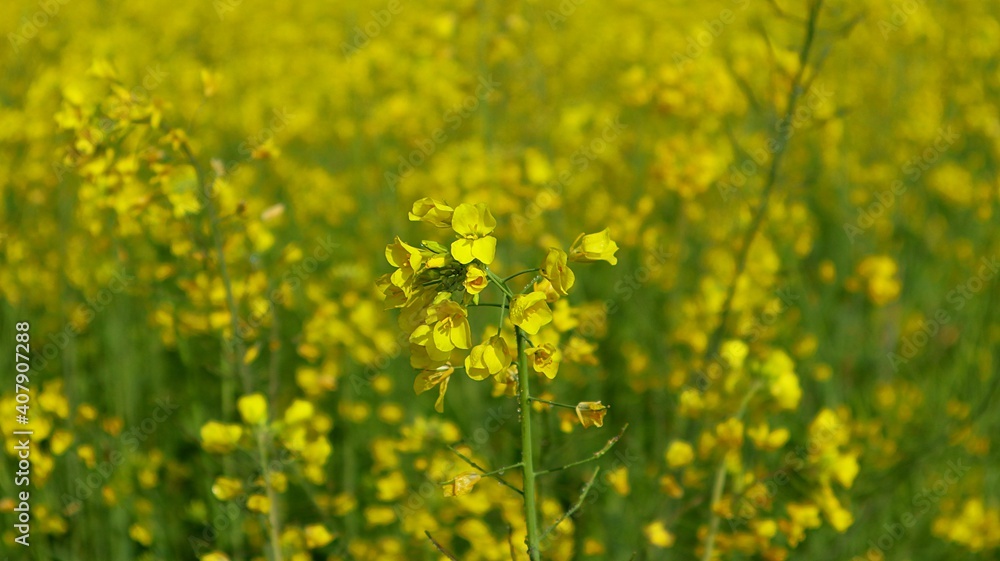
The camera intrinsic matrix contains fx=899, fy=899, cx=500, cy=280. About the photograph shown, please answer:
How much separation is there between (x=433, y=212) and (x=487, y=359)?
216 millimetres

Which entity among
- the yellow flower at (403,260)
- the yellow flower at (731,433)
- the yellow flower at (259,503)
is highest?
the yellow flower at (403,260)

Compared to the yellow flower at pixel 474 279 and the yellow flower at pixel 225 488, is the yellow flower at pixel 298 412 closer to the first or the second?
the yellow flower at pixel 225 488

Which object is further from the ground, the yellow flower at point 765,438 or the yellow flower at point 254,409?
the yellow flower at point 254,409

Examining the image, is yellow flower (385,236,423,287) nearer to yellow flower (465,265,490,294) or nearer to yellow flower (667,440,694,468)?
yellow flower (465,265,490,294)

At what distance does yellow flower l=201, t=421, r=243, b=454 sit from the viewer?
6.01 ft

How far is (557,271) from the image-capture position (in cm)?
121

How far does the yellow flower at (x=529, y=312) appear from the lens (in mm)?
1146

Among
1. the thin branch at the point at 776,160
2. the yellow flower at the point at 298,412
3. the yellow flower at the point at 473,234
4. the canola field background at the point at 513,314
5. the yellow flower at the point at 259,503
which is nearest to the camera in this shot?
the yellow flower at the point at 473,234

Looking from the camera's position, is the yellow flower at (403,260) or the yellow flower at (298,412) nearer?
the yellow flower at (403,260)

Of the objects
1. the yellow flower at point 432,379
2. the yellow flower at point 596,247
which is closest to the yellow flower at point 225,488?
the yellow flower at point 432,379

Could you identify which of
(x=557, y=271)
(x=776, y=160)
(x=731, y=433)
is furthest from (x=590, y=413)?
(x=776, y=160)

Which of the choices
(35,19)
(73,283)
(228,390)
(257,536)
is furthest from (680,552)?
(35,19)

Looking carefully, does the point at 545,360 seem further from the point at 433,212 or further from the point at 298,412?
the point at 298,412

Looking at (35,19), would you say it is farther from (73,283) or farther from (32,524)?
(32,524)
